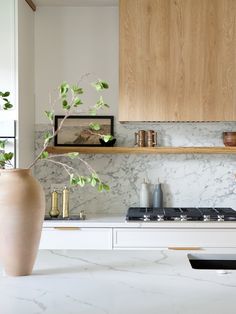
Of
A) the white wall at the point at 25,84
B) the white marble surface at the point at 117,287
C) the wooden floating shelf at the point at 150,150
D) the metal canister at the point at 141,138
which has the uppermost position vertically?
the white wall at the point at 25,84

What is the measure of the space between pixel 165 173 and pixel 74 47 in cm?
136

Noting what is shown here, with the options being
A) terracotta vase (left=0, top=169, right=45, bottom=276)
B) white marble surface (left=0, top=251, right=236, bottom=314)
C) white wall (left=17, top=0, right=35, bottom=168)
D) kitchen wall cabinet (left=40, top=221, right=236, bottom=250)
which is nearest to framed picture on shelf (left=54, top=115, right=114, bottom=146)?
white wall (left=17, top=0, right=35, bottom=168)

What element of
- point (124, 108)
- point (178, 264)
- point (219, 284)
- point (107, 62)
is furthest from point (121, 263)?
point (107, 62)

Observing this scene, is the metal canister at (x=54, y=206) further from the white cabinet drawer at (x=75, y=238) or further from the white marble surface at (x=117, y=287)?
the white marble surface at (x=117, y=287)

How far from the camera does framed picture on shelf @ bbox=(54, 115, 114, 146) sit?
417 cm

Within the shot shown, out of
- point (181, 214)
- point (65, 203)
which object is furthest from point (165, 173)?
point (65, 203)

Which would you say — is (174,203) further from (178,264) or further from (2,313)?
(2,313)

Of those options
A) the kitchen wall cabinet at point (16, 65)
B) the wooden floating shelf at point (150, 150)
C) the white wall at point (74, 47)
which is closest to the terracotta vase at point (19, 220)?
the kitchen wall cabinet at point (16, 65)

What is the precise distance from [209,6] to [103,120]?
1286mm

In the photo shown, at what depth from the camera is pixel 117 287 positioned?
1.58 m

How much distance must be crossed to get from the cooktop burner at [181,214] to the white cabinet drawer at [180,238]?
8 centimetres

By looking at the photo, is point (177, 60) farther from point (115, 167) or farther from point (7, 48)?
point (7, 48)

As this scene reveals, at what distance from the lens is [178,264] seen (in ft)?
6.21

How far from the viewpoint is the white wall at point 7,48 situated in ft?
11.7
